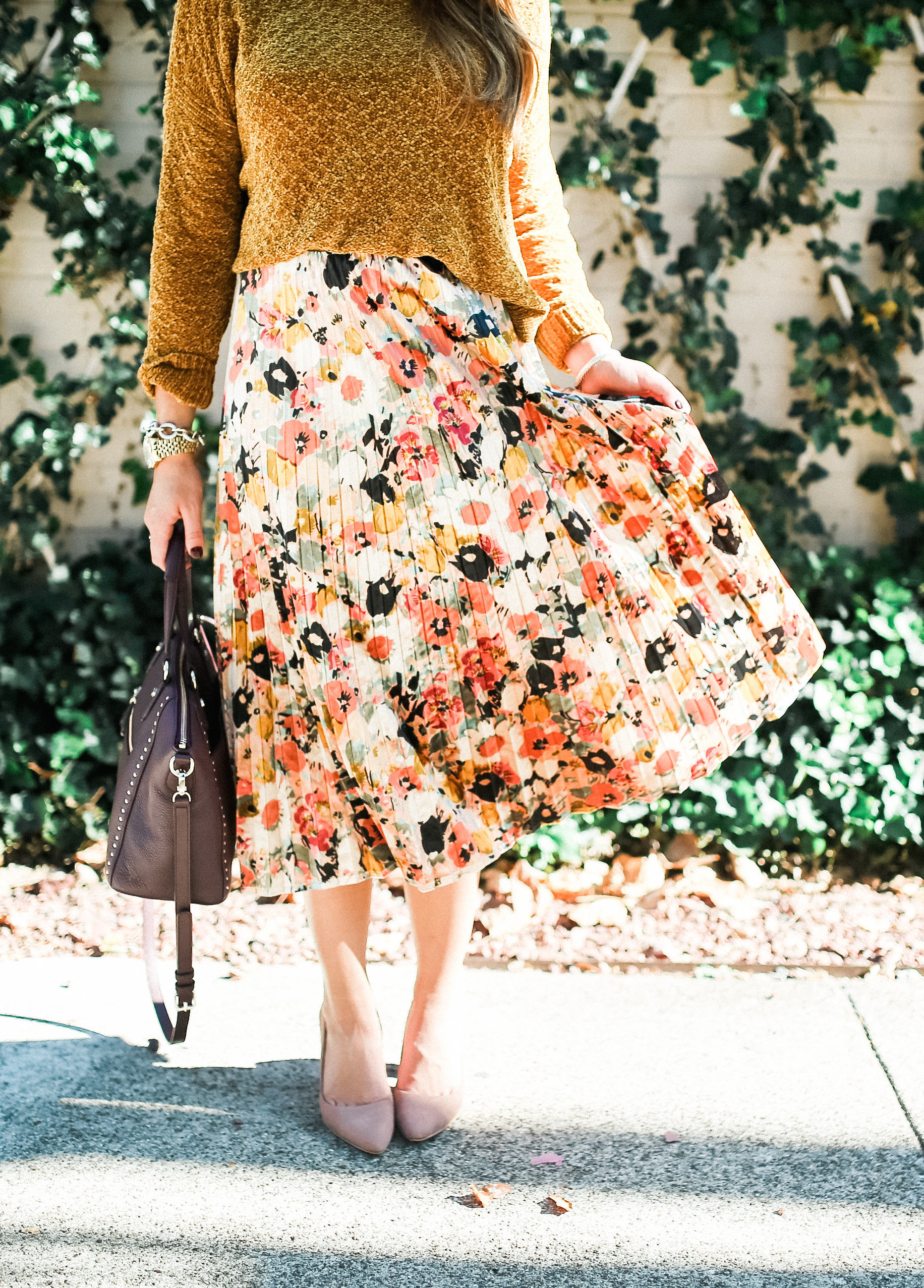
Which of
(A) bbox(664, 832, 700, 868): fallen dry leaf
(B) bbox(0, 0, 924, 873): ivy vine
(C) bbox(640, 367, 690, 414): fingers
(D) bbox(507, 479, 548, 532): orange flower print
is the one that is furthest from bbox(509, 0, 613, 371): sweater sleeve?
(A) bbox(664, 832, 700, 868): fallen dry leaf

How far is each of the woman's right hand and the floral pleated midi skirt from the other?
0.15 feet

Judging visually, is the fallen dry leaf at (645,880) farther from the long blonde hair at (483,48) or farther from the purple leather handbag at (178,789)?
the long blonde hair at (483,48)

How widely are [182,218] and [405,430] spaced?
0.48 meters

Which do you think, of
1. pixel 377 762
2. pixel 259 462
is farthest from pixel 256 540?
pixel 377 762

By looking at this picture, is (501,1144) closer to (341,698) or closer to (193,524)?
(341,698)

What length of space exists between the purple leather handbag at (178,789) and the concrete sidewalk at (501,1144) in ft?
0.97

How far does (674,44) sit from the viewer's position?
2.96m

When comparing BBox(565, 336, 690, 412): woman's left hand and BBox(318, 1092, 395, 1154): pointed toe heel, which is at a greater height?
BBox(565, 336, 690, 412): woman's left hand

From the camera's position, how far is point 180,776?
167 cm

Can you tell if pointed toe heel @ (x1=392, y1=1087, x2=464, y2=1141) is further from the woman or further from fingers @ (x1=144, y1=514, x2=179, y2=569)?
fingers @ (x1=144, y1=514, x2=179, y2=569)

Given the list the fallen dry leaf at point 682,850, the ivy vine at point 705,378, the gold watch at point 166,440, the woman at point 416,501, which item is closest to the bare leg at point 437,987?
the woman at point 416,501

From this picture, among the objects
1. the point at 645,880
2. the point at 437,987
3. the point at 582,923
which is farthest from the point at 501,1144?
the point at 645,880

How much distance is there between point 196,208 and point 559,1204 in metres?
1.58

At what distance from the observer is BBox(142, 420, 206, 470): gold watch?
177 cm
